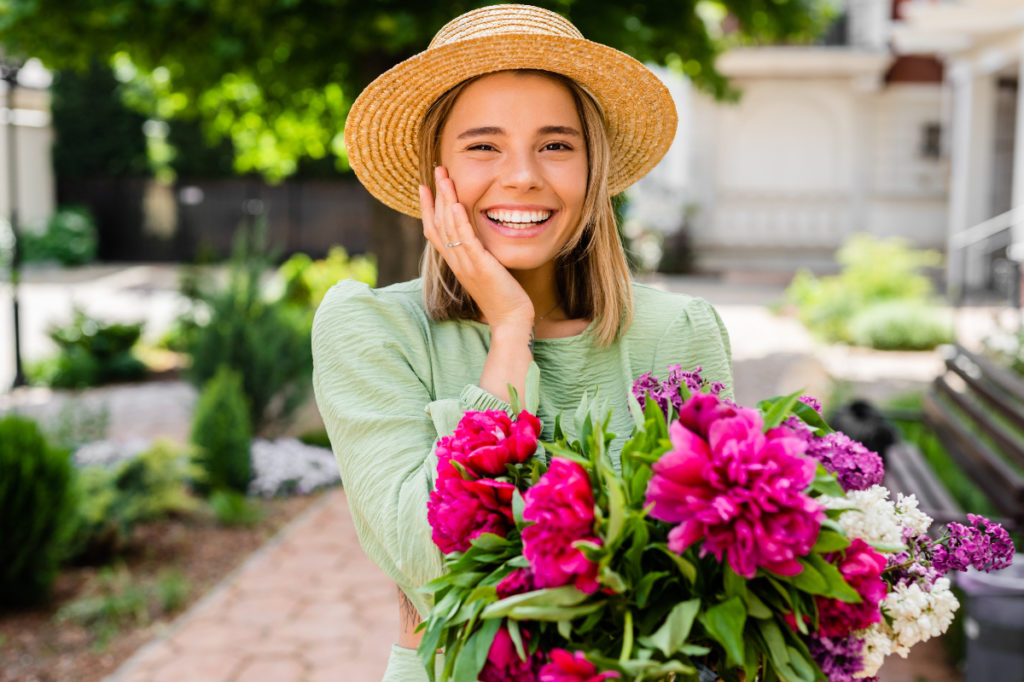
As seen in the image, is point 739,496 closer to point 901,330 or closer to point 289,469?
point 289,469

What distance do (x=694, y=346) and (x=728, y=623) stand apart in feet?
2.61

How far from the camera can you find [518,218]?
64.9 inches

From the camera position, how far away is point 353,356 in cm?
159

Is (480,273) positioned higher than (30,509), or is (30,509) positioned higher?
(480,273)

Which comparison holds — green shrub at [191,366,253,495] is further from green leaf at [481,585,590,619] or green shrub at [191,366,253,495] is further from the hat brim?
green leaf at [481,585,590,619]

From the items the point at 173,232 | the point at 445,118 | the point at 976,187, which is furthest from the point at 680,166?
the point at 445,118

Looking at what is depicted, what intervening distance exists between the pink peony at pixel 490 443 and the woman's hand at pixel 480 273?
39cm

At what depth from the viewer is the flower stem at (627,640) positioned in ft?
3.22

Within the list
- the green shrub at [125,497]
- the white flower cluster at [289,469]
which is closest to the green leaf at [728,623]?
the green shrub at [125,497]

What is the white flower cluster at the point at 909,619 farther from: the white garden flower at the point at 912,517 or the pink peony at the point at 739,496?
the pink peony at the point at 739,496

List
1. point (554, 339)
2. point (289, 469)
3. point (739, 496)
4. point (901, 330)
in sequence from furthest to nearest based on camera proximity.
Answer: point (901, 330)
point (289, 469)
point (554, 339)
point (739, 496)

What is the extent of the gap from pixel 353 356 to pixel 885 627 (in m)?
0.87

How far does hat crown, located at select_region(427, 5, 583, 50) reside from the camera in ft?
5.24

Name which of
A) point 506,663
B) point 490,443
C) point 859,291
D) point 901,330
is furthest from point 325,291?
point 859,291
